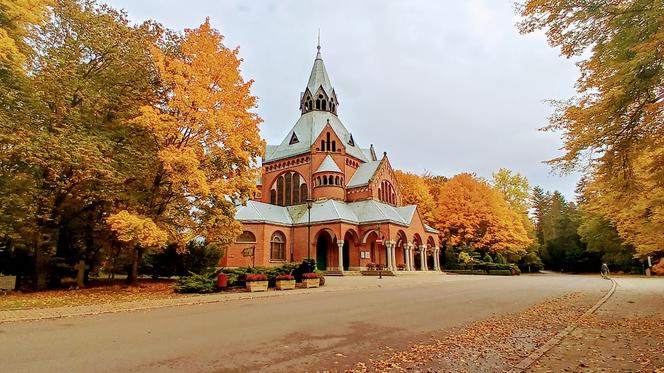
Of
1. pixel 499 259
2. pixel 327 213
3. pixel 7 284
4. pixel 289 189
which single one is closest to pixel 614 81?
pixel 7 284

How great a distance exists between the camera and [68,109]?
1565 centimetres

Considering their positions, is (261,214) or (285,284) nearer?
(285,284)

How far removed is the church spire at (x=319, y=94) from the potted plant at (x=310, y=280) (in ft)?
91.7

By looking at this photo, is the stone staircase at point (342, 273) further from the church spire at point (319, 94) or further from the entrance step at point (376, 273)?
the church spire at point (319, 94)

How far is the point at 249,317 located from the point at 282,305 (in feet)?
8.72

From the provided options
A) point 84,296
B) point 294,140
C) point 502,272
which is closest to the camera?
point 84,296

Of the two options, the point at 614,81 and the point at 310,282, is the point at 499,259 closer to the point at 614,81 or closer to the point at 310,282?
the point at 310,282

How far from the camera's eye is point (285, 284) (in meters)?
18.4

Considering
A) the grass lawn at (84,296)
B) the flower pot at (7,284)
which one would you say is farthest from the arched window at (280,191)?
the grass lawn at (84,296)

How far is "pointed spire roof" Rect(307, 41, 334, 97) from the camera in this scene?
4522 centimetres

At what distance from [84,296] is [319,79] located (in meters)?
35.8

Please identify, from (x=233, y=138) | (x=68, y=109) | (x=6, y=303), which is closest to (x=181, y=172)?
(x=233, y=138)

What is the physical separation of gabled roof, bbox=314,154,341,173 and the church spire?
8.20m

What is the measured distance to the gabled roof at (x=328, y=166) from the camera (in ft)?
126
